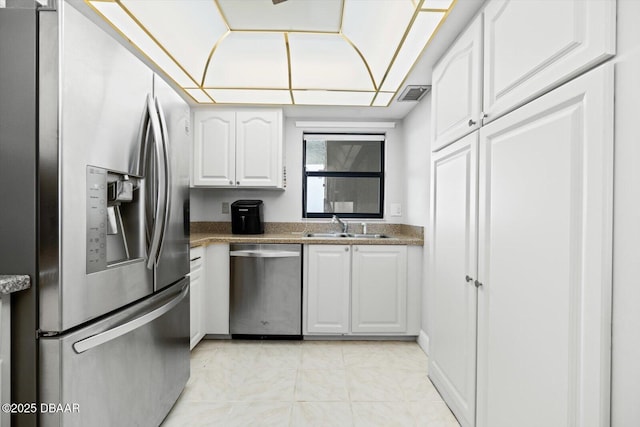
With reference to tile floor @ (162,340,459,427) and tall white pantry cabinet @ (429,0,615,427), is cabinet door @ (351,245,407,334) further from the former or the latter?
tall white pantry cabinet @ (429,0,615,427)

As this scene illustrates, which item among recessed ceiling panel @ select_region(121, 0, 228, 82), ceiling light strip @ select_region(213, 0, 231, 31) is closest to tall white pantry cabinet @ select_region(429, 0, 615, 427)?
ceiling light strip @ select_region(213, 0, 231, 31)

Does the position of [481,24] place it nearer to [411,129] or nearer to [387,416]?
[411,129]

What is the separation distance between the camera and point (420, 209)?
285 centimetres

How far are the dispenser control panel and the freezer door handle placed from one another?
0.24m

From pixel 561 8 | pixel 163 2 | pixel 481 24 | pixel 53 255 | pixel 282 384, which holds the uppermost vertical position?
pixel 163 2

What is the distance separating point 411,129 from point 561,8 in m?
2.16

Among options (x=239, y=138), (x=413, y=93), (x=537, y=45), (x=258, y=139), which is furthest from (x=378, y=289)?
(x=537, y=45)

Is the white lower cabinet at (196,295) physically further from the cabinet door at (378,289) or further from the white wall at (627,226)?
the white wall at (627,226)

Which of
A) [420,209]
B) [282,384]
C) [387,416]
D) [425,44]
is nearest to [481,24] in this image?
[425,44]

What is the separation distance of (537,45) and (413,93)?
62.3 inches

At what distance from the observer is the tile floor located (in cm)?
175

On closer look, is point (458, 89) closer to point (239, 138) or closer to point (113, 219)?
point (113, 219)

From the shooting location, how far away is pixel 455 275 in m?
1.76

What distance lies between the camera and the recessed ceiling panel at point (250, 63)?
6.93 feet
